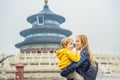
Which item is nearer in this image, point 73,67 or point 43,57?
point 73,67

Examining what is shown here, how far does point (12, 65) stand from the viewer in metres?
50.7

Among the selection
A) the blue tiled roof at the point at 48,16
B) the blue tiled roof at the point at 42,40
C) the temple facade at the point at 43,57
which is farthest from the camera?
the blue tiled roof at the point at 48,16

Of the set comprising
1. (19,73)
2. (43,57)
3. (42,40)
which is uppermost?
(42,40)

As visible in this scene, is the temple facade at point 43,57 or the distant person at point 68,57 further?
the temple facade at point 43,57

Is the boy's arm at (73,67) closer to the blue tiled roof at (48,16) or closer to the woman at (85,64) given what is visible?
the woman at (85,64)

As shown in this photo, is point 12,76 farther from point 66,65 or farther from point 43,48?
point 66,65

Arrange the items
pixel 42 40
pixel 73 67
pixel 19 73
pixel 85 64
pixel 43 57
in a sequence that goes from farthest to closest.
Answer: pixel 42 40, pixel 43 57, pixel 19 73, pixel 85 64, pixel 73 67

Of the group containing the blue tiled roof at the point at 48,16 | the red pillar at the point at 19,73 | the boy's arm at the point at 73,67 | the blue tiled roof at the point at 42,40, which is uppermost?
the blue tiled roof at the point at 48,16

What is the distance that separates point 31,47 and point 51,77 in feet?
46.7

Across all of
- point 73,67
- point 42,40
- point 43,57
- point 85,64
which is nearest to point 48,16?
point 42,40

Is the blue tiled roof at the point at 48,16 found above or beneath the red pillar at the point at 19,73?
above

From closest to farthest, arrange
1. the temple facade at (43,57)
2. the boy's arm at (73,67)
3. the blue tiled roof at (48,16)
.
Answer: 1. the boy's arm at (73,67)
2. the temple facade at (43,57)
3. the blue tiled roof at (48,16)

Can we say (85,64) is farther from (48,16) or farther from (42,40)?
(48,16)

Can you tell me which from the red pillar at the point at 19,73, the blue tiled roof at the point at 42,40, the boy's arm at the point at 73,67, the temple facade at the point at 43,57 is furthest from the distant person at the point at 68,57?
the blue tiled roof at the point at 42,40
